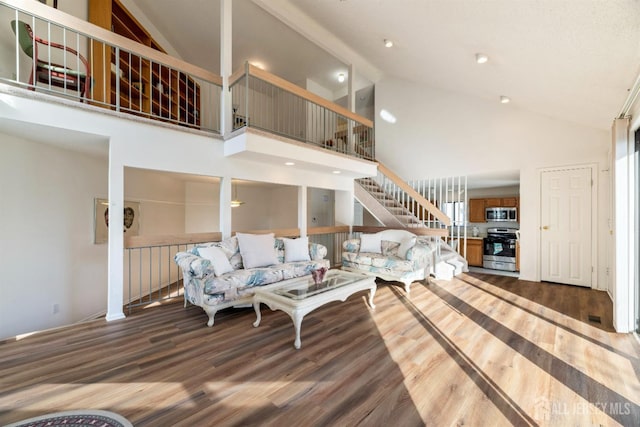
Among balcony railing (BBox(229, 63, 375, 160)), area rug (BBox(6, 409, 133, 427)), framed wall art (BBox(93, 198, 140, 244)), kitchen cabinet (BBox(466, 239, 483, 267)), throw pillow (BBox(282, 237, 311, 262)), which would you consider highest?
balcony railing (BBox(229, 63, 375, 160))

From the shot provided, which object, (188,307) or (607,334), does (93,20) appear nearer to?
(188,307)

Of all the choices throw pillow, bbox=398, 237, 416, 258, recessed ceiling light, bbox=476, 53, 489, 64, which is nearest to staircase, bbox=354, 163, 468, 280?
throw pillow, bbox=398, 237, 416, 258

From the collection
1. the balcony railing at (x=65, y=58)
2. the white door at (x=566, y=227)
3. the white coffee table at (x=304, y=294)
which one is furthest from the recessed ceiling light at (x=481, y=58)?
the balcony railing at (x=65, y=58)

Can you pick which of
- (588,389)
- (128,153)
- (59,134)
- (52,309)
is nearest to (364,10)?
(128,153)

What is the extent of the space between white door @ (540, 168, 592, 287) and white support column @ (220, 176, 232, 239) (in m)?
5.60

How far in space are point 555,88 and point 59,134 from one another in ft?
19.7

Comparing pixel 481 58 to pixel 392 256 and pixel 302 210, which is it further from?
pixel 302 210

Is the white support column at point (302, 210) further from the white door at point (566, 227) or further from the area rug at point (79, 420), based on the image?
the white door at point (566, 227)

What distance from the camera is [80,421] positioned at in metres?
1.62

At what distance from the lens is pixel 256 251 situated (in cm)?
394

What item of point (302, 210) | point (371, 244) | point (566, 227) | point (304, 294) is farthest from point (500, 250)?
point (304, 294)

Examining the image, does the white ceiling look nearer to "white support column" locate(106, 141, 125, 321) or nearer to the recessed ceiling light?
the recessed ceiling light

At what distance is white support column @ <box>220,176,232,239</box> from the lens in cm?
421

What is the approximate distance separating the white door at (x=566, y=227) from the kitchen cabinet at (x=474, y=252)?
1.33 metres
